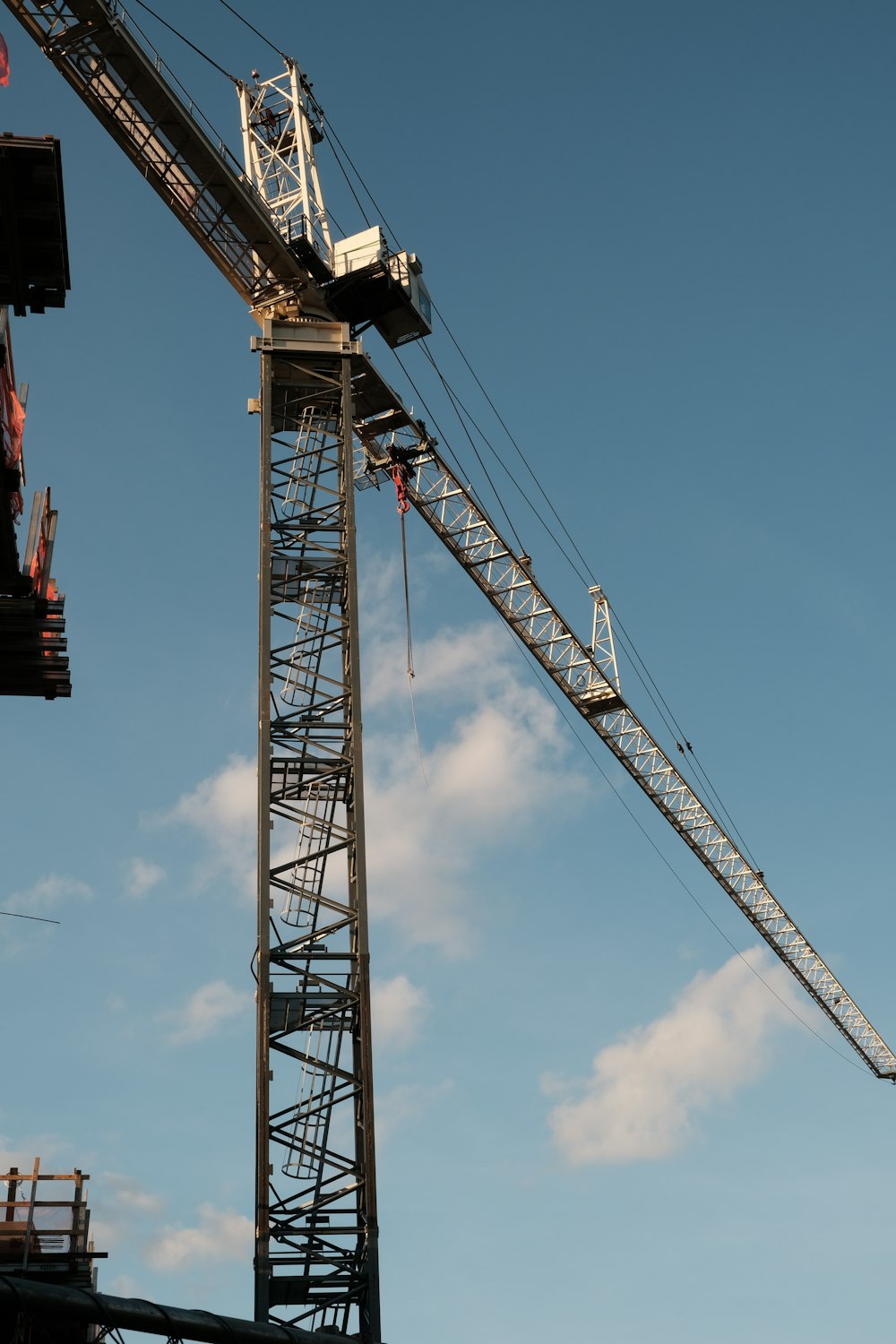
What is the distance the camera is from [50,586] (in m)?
25.0

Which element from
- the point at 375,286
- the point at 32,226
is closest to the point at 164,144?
the point at 375,286

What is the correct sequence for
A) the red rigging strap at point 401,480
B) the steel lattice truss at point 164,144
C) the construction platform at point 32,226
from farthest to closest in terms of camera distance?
the red rigging strap at point 401,480 → the steel lattice truss at point 164,144 → the construction platform at point 32,226

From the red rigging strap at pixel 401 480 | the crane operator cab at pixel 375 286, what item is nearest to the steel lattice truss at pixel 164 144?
the crane operator cab at pixel 375 286

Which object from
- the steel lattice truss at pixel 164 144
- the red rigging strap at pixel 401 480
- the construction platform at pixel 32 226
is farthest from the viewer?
the red rigging strap at pixel 401 480

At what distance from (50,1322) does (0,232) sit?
15.8 metres

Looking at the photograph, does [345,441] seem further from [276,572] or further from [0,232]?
[0,232]

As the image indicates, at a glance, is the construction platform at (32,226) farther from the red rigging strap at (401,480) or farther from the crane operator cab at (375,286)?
the red rigging strap at (401,480)

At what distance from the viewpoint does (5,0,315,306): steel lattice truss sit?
32344 mm

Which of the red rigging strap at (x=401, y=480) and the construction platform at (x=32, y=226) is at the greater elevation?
the red rigging strap at (x=401, y=480)

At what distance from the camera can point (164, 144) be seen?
112 ft

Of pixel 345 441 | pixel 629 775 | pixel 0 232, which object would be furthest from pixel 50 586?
pixel 629 775

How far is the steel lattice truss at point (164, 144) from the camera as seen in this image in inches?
1273

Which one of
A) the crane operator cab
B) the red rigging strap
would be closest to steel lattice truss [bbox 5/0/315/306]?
the crane operator cab

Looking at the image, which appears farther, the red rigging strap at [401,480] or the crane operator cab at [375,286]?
the red rigging strap at [401,480]
